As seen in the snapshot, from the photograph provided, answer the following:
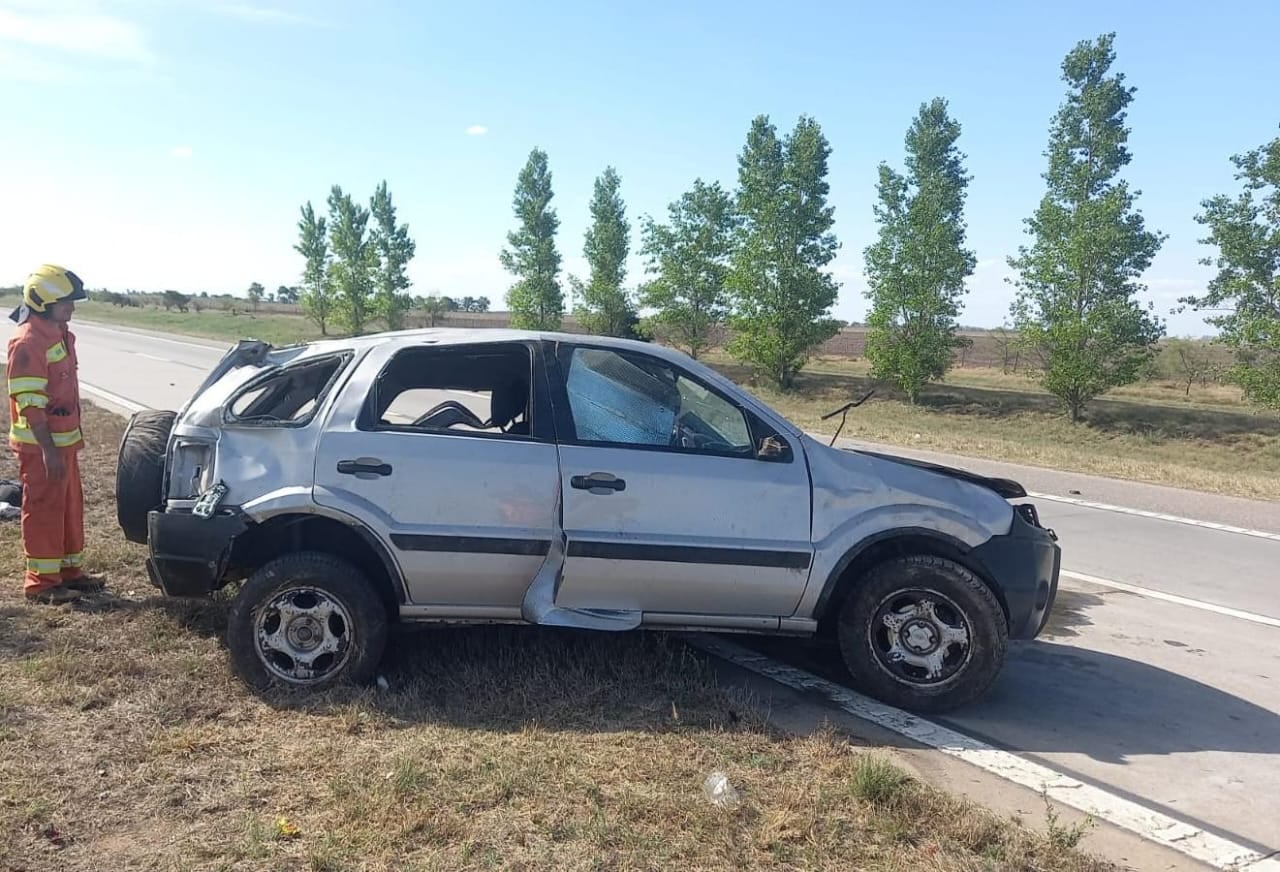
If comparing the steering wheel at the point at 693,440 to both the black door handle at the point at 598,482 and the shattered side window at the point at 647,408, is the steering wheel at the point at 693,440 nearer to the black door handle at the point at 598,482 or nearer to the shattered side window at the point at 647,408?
the shattered side window at the point at 647,408

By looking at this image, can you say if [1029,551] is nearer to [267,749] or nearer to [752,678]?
[752,678]

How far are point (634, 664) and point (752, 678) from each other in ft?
2.06

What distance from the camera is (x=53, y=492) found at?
6047mm

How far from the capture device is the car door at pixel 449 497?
461cm

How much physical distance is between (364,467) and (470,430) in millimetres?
525

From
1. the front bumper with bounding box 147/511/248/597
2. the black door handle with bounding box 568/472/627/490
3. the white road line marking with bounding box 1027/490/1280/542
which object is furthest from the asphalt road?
the front bumper with bounding box 147/511/248/597

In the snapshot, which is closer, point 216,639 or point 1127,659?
point 216,639

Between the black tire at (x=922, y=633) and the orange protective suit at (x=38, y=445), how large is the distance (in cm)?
461

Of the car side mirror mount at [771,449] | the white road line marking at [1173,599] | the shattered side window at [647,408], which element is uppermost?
the shattered side window at [647,408]

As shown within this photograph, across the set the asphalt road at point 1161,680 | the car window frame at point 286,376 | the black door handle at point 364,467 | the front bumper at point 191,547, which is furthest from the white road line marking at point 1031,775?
the front bumper at point 191,547

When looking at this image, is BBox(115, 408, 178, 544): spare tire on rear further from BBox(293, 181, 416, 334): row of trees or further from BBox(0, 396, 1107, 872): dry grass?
BBox(293, 181, 416, 334): row of trees

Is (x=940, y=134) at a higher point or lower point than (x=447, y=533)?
higher

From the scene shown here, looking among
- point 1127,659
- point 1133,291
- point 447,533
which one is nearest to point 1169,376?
point 1133,291

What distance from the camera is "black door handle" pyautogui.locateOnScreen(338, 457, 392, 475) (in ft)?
15.2
